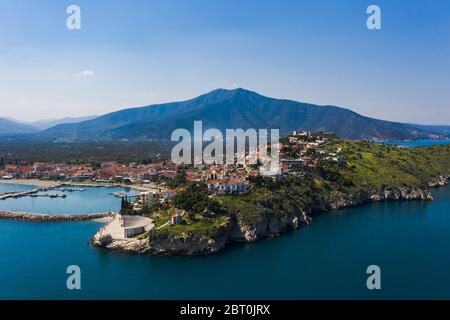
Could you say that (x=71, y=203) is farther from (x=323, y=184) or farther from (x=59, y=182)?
(x=323, y=184)

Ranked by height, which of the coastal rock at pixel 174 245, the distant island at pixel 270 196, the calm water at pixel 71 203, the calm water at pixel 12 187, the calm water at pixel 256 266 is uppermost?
the distant island at pixel 270 196

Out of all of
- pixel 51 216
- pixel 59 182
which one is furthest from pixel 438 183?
pixel 59 182

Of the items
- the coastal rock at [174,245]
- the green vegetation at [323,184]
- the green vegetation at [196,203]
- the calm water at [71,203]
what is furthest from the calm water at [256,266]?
the calm water at [71,203]

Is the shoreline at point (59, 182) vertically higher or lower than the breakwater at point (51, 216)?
higher

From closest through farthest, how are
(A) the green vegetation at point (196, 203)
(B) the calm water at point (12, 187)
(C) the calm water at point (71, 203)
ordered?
(A) the green vegetation at point (196, 203), (C) the calm water at point (71, 203), (B) the calm water at point (12, 187)

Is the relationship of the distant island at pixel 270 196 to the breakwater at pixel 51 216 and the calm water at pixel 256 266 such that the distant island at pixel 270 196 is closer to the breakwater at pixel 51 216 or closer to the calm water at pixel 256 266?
the calm water at pixel 256 266
